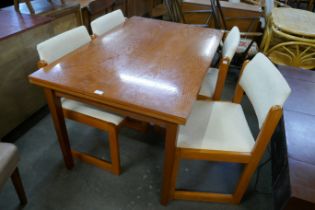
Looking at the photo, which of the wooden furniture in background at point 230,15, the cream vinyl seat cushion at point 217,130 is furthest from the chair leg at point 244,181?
the wooden furniture in background at point 230,15

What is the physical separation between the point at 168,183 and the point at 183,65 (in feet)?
2.16

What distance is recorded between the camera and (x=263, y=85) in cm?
114

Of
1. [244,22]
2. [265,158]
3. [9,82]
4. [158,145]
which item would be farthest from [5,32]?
[244,22]

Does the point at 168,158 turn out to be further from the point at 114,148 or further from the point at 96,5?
the point at 96,5

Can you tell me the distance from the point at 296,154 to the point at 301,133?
0.16m

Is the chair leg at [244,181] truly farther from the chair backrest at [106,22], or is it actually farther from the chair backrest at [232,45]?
the chair backrest at [106,22]

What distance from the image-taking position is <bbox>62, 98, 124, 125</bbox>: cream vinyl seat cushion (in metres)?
1.29

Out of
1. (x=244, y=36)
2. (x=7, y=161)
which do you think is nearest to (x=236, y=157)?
(x=7, y=161)

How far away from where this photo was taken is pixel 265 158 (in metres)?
1.69

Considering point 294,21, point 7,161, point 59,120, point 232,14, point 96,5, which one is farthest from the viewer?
point 232,14

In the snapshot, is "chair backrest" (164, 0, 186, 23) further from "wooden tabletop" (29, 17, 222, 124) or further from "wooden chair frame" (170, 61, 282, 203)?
"wooden chair frame" (170, 61, 282, 203)

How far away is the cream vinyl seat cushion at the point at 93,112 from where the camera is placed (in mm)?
1285

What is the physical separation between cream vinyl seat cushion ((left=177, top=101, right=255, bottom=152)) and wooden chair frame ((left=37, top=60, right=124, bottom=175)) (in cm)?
40

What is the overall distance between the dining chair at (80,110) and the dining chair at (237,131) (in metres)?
0.39
